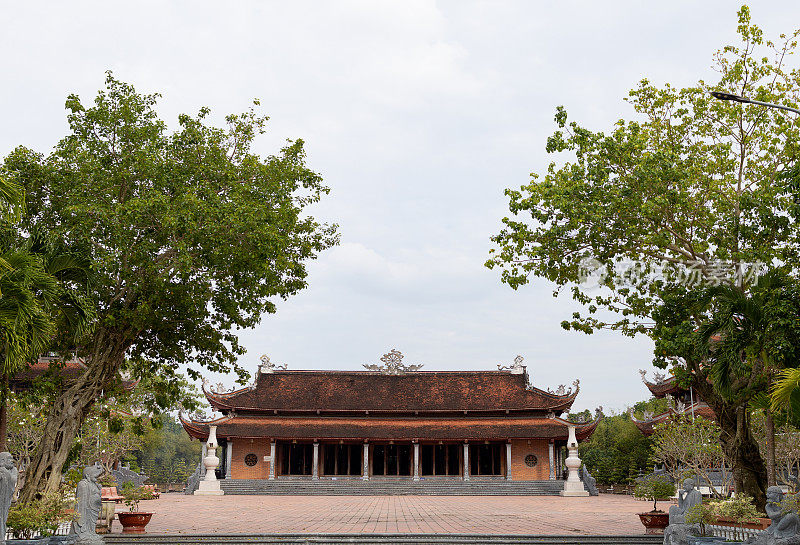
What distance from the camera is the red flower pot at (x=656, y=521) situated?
42.7 ft

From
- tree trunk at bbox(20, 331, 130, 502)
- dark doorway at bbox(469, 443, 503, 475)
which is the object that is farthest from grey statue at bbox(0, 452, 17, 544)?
dark doorway at bbox(469, 443, 503, 475)

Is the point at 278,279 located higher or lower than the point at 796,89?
lower

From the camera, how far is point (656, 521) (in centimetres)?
1307

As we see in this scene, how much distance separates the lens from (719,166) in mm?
13344

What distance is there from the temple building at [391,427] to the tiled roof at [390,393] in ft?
0.19

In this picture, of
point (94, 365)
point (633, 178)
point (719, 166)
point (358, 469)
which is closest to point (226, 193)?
point (94, 365)

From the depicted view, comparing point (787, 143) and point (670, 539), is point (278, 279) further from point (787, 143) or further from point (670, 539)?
point (787, 143)

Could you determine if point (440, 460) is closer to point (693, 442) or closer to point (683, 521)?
point (693, 442)

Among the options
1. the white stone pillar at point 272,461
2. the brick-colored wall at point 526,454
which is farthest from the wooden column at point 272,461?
the brick-colored wall at point 526,454

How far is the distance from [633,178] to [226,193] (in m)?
8.33

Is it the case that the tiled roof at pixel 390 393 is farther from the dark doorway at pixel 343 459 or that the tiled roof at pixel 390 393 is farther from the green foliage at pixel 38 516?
the green foliage at pixel 38 516

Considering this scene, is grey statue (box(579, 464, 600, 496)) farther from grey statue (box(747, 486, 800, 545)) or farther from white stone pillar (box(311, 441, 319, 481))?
grey statue (box(747, 486, 800, 545))

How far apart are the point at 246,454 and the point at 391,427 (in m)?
7.64

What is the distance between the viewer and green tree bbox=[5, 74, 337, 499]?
12367 mm
